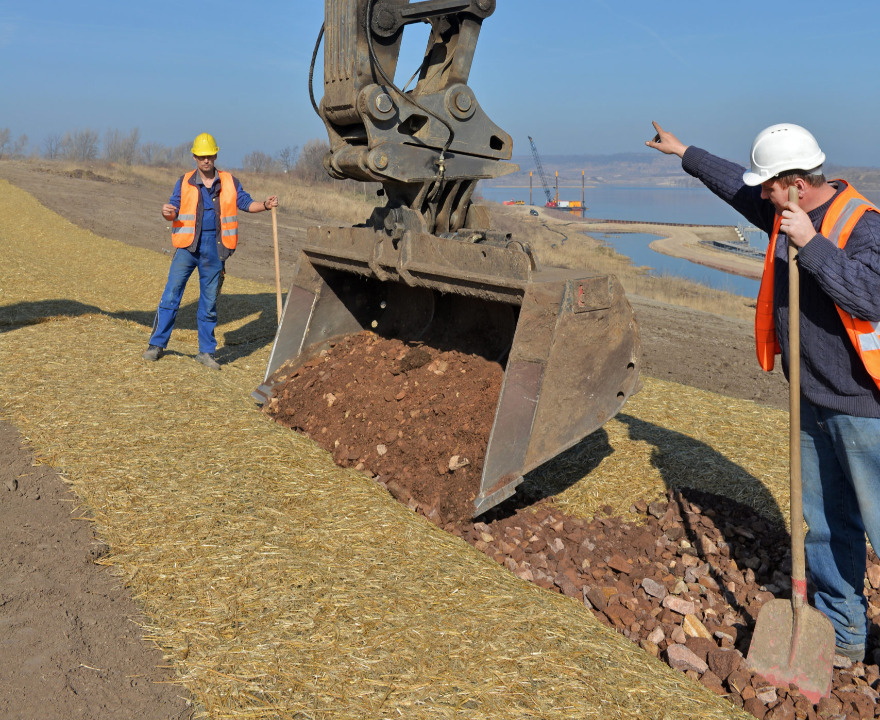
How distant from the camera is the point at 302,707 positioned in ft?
8.43

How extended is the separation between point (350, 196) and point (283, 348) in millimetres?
29993

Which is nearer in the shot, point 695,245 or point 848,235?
point 848,235

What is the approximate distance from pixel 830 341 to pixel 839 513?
78cm

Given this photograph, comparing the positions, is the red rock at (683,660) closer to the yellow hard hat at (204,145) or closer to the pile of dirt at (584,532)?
the pile of dirt at (584,532)

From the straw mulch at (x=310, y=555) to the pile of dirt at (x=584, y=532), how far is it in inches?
8.7

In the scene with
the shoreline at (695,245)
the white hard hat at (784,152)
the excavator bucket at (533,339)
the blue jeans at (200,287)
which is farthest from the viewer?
the shoreline at (695,245)

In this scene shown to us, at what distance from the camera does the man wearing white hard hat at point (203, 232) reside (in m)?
6.67

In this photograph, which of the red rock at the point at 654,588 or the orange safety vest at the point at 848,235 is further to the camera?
the red rock at the point at 654,588

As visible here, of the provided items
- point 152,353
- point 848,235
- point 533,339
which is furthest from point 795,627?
point 152,353

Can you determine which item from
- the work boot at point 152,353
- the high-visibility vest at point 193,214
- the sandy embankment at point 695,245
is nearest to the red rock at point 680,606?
the work boot at point 152,353

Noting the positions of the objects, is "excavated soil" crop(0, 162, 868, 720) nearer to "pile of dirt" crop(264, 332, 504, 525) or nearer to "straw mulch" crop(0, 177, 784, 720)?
"pile of dirt" crop(264, 332, 504, 525)

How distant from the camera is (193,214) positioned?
6742 millimetres

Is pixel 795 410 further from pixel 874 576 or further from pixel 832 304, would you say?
pixel 874 576

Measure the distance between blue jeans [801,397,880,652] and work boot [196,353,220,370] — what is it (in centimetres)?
511
